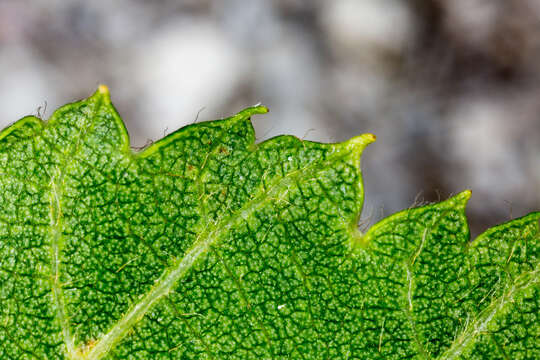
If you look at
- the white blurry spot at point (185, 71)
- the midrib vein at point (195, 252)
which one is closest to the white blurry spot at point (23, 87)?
the white blurry spot at point (185, 71)

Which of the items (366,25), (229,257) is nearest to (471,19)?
(366,25)

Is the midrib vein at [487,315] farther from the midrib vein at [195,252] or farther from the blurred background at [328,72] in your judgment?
the blurred background at [328,72]

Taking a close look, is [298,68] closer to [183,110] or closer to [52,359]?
[183,110]

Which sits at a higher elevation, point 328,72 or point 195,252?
point 328,72

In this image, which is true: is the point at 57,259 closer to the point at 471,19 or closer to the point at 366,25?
the point at 366,25

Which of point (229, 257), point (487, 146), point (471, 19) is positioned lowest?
point (229, 257)
